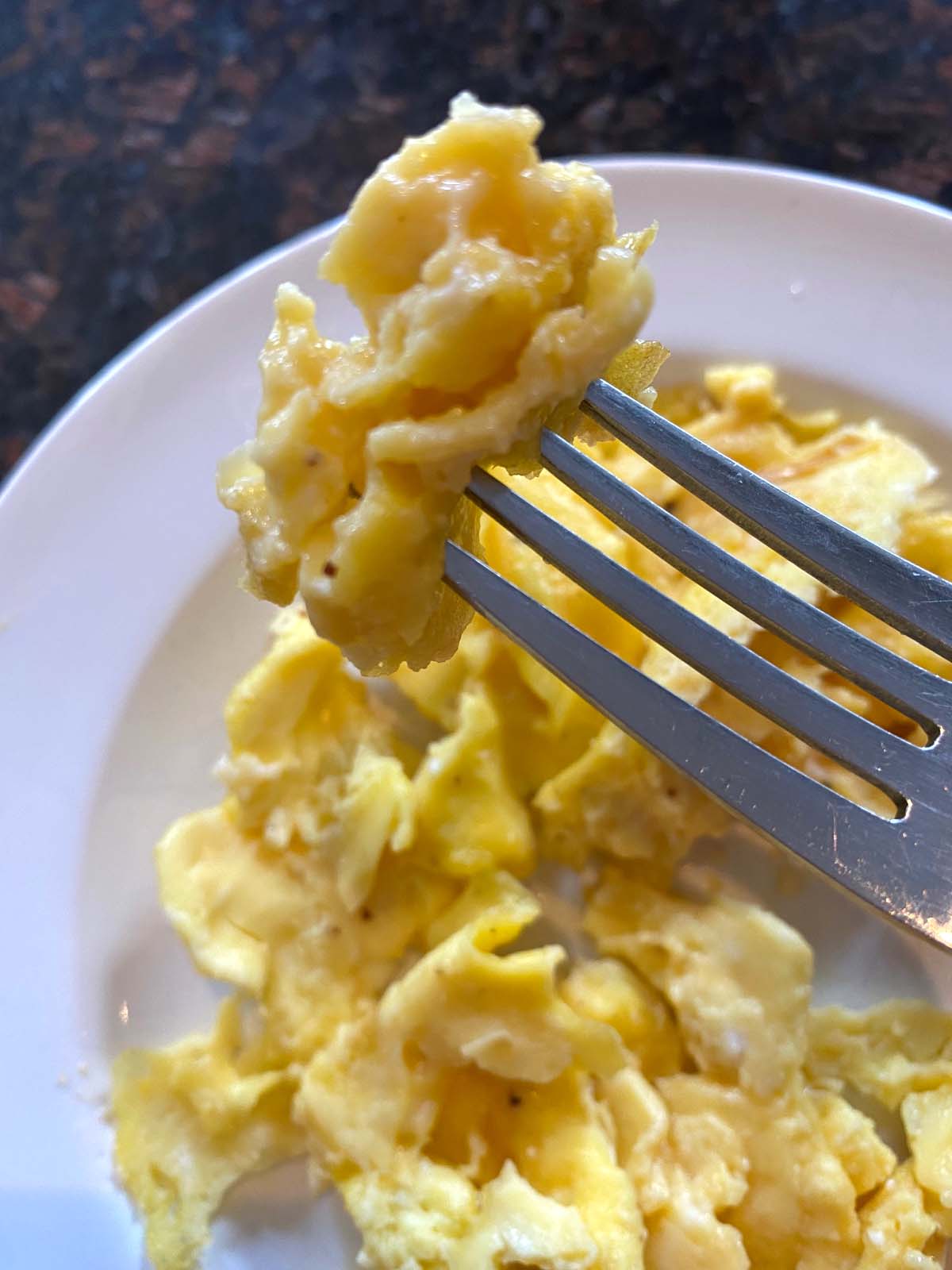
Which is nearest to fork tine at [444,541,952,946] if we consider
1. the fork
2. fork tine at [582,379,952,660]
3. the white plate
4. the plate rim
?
the fork

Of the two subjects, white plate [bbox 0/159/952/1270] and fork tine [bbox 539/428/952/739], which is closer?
fork tine [bbox 539/428/952/739]

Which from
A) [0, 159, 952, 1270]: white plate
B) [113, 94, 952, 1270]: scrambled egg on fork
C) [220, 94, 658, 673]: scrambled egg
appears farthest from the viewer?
[0, 159, 952, 1270]: white plate

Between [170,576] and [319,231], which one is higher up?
[319,231]

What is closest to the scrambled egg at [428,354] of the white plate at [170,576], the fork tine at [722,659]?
the fork tine at [722,659]

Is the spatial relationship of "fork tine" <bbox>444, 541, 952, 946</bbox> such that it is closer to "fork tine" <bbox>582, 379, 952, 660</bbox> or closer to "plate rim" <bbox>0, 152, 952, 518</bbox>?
"fork tine" <bbox>582, 379, 952, 660</bbox>

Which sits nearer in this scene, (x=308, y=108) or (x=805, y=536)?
(x=805, y=536)

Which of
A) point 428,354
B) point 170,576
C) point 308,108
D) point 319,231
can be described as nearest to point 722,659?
point 428,354

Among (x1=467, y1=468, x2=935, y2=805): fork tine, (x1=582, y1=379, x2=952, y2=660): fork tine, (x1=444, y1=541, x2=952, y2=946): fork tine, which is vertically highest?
(x1=582, y1=379, x2=952, y2=660): fork tine

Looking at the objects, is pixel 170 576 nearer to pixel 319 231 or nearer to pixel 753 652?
pixel 319 231
